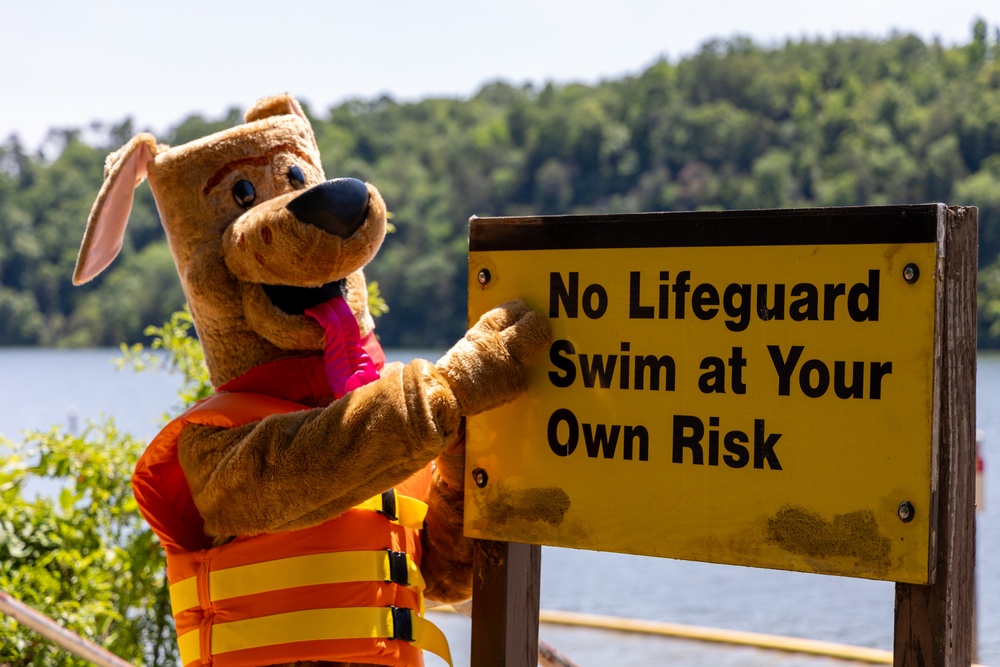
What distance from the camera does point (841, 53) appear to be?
62781mm

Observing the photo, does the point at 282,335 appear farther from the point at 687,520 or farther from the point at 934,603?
the point at 934,603

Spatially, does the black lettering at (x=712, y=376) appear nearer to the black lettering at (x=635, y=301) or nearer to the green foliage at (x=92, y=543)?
the black lettering at (x=635, y=301)

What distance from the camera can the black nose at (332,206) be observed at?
205 cm

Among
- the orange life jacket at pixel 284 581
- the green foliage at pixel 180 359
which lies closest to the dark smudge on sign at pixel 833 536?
the orange life jacket at pixel 284 581

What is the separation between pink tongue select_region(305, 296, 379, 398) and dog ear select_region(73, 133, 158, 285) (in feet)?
1.79

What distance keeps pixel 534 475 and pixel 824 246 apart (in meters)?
0.54

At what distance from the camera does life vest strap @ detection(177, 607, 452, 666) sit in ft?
6.85

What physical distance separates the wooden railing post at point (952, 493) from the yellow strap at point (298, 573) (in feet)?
3.04

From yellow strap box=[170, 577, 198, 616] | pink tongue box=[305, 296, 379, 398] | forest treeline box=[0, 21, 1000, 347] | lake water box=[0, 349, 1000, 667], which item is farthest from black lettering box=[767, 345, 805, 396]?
forest treeline box=[0, 21, 1000, 347]

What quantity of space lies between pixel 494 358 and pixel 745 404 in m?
0.37

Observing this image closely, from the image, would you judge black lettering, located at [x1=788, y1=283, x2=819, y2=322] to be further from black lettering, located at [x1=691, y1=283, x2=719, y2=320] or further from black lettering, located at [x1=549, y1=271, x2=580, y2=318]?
black lettering, located at [x1=549, y1=271, x2=580, y2=318]

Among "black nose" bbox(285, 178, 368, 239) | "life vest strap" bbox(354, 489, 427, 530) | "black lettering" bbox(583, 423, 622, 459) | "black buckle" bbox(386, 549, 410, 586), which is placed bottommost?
"black buckle" bbox(386, 549, 410, 586)

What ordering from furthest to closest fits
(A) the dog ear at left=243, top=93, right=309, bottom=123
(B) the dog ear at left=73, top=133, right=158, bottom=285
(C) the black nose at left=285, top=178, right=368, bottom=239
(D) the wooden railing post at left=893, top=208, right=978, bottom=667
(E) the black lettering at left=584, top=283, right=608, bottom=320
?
(A) the dog ear at left=243, top=93, right=309, bottom=123, (B) the dog ear at left=73, top=133, right=158, bottom=285, (C) the black nose at left=285, top=178, right=368, bottom=239, (E) the black lettering at left=584, top=283, right=608, bottom=320, (D) the wooden railing post at left=893, top=208, right=978, bottom=667

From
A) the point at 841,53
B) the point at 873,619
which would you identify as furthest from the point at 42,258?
the point at 873,619
